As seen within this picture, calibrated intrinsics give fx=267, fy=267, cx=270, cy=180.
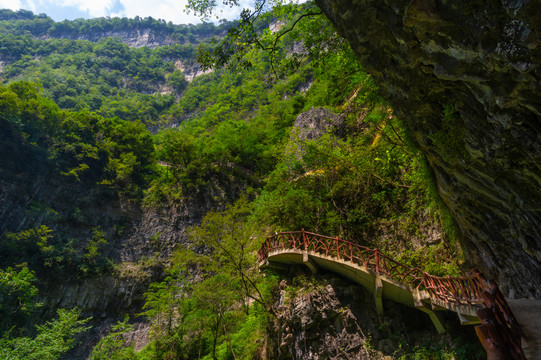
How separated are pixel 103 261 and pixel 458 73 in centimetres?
2262

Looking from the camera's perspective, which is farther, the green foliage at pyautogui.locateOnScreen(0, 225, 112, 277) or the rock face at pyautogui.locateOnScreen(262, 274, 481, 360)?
the green foliage at pyautogui.locateOnScreen(0, 225, 112, 277)

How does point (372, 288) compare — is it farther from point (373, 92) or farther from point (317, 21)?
point (317, 21)

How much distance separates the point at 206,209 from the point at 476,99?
21160 millimetres

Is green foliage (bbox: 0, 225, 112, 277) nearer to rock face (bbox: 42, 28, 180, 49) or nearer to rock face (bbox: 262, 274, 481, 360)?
rock face (bbox: 262, 274, 481, 360)

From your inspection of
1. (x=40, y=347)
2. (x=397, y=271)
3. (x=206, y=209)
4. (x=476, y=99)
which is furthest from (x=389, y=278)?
(x=206, y=209)

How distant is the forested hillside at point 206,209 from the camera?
7.79 meters

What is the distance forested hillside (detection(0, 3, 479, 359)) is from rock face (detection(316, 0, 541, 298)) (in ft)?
1.69

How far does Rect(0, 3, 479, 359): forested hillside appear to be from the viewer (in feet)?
25.6

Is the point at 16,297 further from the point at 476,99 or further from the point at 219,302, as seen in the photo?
the point at 476,99

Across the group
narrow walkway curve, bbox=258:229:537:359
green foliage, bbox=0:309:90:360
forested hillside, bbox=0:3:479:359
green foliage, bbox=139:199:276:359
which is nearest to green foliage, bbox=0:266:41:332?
forested hillside, bbox=0:3:479:359

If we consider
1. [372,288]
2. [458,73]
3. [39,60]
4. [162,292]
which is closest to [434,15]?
[458,73]

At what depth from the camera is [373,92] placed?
6.18 m

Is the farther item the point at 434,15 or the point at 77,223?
the point at 77,223

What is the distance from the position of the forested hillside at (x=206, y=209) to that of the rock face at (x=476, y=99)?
0.51 meters
